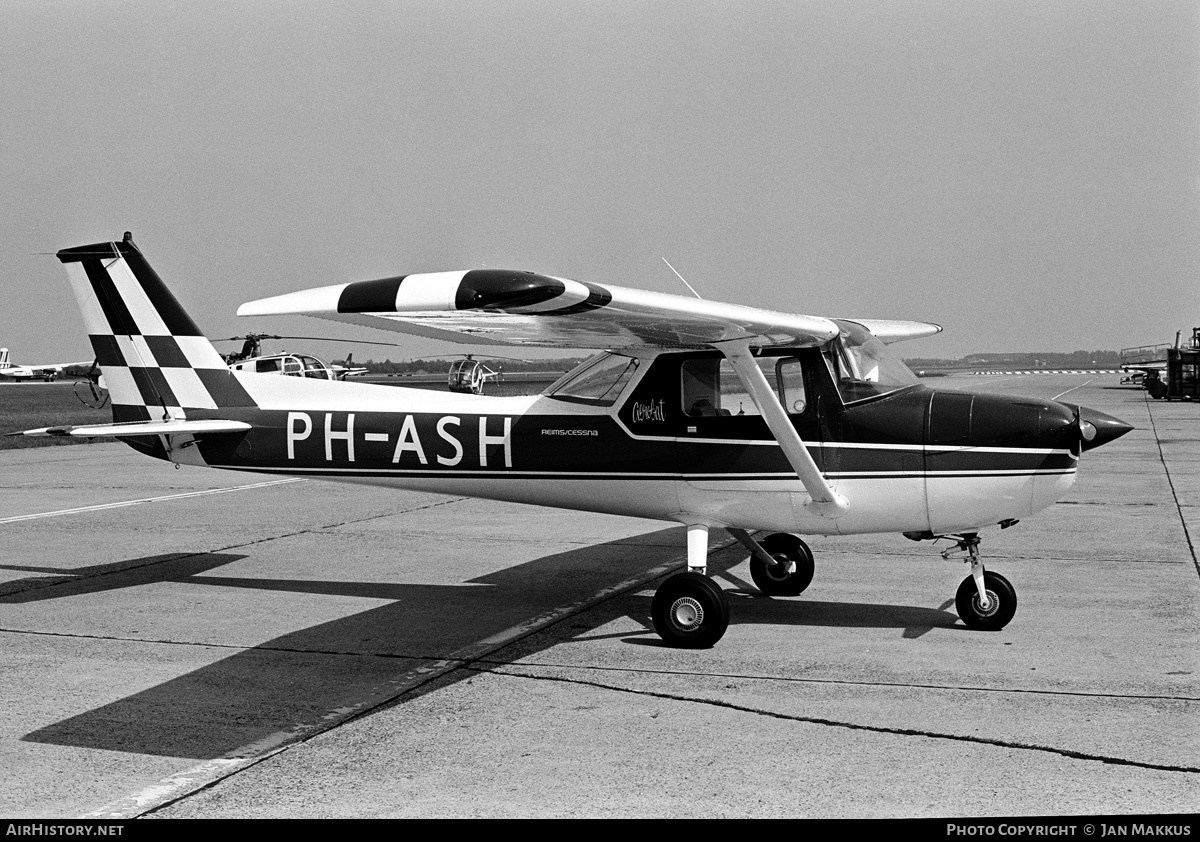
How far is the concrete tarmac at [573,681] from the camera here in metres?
4.85

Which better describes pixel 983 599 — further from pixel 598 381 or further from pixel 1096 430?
pixel 598 381

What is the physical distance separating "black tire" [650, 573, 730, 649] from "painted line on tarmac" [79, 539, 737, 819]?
969 millimetres

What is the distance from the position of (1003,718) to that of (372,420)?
4981 mm

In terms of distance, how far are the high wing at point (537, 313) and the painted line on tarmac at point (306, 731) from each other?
1.94 meters

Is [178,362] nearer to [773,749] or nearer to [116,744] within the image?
[116,744]

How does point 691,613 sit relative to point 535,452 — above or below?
below

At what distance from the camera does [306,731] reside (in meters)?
5.70

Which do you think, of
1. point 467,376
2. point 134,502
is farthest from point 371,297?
point 467,376

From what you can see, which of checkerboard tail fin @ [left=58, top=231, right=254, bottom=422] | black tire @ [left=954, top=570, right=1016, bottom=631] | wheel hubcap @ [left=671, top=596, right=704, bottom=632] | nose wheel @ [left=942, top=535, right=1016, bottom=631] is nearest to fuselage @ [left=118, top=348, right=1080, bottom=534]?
nose wheel @ [left=942, top=535, right=1016, bottom=631]

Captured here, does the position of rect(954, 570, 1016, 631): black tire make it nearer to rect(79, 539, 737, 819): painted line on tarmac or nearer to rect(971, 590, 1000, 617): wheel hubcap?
rect(971, 590, 1000, 617): wheel hubcap

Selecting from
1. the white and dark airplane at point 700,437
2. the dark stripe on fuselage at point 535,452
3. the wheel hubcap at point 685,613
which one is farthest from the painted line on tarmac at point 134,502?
the wheel hubcap at point 685,613

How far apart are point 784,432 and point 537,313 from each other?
2.53 meters
